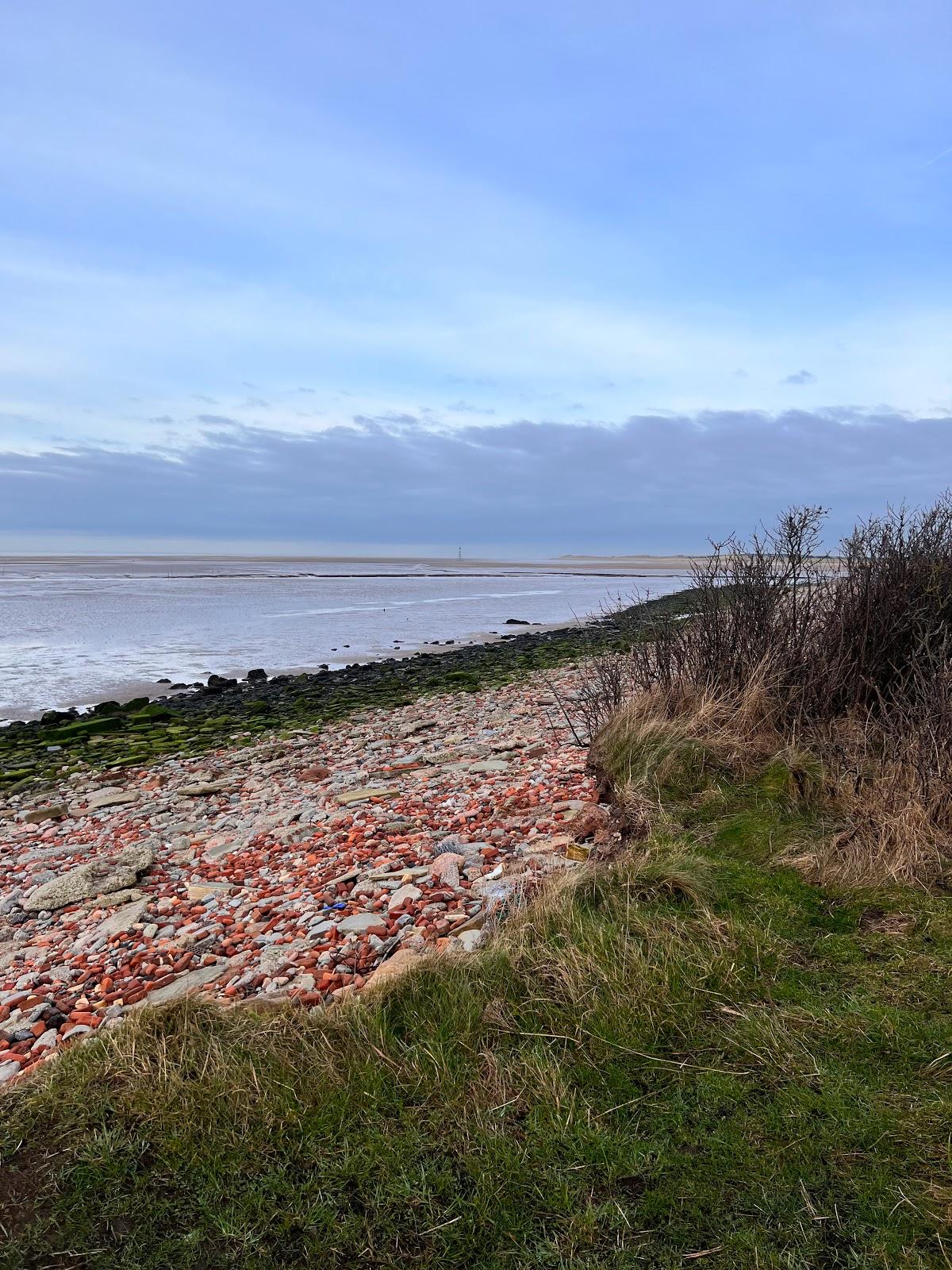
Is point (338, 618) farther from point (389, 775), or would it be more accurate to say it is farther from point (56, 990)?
point (56, 990)

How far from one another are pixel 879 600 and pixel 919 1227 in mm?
6312

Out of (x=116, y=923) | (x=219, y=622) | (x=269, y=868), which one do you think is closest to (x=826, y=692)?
(x=269, y=868)

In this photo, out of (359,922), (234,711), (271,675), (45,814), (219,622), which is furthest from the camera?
(219,622)

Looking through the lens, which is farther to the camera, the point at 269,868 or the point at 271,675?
the point at 271,675

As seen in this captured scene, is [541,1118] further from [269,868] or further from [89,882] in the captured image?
[89,882]

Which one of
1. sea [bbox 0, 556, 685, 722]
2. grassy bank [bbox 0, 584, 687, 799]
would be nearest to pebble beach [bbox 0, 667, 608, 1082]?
grassy bank [bbox 0, 584, 687, 799]

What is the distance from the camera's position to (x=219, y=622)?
2947cm

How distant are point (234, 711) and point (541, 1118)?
12.3m

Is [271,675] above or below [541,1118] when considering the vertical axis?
below

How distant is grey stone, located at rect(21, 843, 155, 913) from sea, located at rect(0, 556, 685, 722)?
9553 millimetres

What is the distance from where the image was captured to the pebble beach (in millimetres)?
4461

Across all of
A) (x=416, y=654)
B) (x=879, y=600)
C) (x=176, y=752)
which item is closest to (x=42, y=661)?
(x=416, y=654)

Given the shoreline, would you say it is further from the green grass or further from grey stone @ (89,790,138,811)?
the green grass

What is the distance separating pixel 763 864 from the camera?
16.6ft
